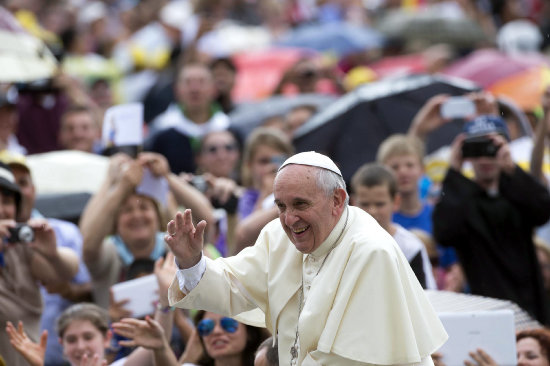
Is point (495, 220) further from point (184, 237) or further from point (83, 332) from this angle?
point (184, 237)

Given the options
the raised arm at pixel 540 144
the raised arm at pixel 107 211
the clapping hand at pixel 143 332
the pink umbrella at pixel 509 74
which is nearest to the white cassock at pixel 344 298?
the clapping hand at pixel 143 332

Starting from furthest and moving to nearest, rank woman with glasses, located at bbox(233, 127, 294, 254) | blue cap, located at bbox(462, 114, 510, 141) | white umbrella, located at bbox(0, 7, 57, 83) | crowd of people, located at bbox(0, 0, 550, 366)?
white umbrella, located at bbox(0, 7, 57, 83) → woman with glasses, located at bbox(233, 127, 294, 254) → blue cap, located at bbox(462, 114, 510, 141) → crowd of people, located at bbox(0, 0, 550, 366)

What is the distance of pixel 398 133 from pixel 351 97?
20.4 inches

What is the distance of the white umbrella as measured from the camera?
31.0 feet

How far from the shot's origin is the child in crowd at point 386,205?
23.0 ft

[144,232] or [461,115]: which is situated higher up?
[461,115]

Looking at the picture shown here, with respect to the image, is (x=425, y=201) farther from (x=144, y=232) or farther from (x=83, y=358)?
(x=83, y=358)

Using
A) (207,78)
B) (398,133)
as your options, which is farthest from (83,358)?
(207,78)

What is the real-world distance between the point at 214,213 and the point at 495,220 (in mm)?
1953

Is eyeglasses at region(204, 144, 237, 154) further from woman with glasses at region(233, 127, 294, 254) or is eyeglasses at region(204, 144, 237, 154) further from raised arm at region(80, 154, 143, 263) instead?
raised arm at region(80, 154, 143, 263)

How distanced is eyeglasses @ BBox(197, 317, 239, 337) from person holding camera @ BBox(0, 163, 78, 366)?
979 millimetres

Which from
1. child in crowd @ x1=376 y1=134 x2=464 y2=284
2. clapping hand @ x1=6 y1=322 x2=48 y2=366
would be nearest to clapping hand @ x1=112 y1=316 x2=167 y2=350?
clapping hand @ x1=6 y1=322 x2=48 y2=366

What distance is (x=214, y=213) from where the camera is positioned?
8.38 meters

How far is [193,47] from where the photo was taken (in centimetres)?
1350
